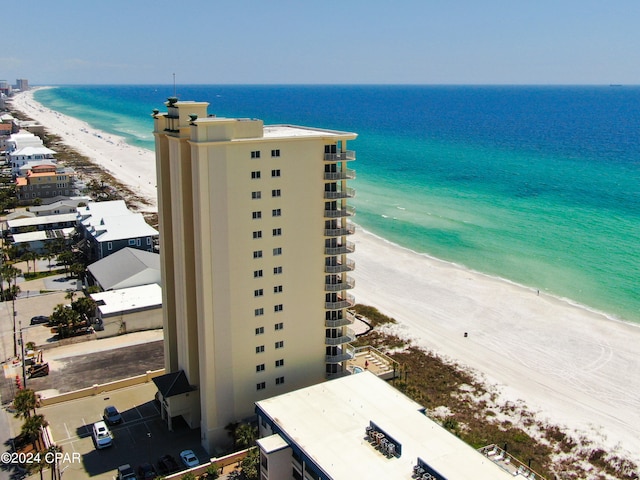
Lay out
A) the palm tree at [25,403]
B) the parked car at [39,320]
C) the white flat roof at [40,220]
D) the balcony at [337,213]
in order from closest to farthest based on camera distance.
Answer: the palm tree at [25,403] < the balcony at [337,213] < the parked car at [39,320] < the white flat roof at [40,220]

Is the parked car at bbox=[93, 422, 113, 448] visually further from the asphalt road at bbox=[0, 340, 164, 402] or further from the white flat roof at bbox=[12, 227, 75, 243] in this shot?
the white flat roof at bbox=[12, 227, 75, 243]

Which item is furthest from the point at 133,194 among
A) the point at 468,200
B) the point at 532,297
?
the point at 532,297

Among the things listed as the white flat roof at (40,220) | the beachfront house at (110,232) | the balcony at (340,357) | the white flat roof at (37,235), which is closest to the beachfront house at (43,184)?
the white flat roof at (40,220)

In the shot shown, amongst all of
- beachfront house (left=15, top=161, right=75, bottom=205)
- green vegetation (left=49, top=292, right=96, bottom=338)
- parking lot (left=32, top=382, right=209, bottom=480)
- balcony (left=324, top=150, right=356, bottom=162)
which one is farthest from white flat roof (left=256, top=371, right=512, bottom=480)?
beachfront house (left=15, top=161, right=75, bottom=205)

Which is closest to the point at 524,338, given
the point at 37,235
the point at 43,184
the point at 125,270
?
the point at 125,270

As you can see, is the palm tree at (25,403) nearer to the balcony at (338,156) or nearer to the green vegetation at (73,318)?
the green vegetation at (73,318)

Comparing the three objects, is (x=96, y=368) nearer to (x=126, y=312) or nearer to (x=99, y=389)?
(x=99, y=389)

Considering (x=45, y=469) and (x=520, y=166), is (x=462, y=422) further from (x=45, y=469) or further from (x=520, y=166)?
(x=520, y=166)
